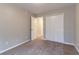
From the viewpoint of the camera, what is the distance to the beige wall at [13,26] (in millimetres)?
2951

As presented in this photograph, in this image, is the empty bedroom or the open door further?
the open door

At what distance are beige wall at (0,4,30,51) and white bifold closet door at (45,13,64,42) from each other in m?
0.66

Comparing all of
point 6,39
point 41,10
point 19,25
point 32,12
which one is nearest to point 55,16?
point 41,10

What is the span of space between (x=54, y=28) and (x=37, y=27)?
573 millimetres

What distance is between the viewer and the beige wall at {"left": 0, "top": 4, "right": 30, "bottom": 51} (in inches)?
116

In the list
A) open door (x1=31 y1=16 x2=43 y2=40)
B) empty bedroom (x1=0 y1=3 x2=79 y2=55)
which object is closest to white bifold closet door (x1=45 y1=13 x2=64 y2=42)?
empty bedroom (x1=0 y1=3 x2=79 y2=55)

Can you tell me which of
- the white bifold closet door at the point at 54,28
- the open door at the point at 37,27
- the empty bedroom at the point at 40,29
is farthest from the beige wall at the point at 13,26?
the white bifold closet door at the point at 54,28

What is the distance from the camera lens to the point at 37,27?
3309mm

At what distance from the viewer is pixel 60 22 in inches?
131

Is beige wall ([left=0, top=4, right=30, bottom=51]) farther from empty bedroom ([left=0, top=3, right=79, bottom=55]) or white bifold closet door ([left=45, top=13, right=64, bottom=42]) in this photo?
white bifold closet door ([left=45, top=13, right=64, bottom=42])

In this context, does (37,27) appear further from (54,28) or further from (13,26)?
(13,26)

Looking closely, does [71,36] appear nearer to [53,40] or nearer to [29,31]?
[53,40]

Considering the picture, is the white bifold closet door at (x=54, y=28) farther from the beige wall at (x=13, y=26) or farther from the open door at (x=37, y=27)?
the beige wall at (x=13, y=26)

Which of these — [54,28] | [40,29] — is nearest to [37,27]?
[40,29]
